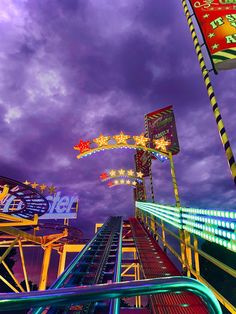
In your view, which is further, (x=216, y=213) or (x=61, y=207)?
(x=61, y=207)

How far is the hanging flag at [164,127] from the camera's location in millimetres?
10555

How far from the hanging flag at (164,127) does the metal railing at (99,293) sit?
8850mm

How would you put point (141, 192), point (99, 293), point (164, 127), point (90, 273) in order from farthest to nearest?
point (141, 192) < point (164, 127) < point (90, 273) < point (99, 293)

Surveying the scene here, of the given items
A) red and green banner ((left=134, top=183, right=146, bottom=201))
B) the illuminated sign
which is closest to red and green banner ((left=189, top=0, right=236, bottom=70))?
red and green banner ((left=134, top=183, right=146, bottom=201))

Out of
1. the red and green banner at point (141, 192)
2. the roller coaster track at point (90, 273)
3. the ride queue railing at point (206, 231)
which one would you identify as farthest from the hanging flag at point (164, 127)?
the red and green banner at point (141, 192)

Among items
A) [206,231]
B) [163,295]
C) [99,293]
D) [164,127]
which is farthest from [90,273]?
[164,127]

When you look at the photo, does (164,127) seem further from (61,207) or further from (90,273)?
(61,207)

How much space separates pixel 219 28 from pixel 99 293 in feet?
19.7

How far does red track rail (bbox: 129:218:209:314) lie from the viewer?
3884 mm

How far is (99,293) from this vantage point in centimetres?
164

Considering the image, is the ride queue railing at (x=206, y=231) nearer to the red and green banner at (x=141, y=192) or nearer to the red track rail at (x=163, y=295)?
the red track rail at (x=163, y=295)

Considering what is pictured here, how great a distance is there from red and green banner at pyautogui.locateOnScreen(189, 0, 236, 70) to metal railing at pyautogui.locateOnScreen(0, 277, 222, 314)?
4.70 meters

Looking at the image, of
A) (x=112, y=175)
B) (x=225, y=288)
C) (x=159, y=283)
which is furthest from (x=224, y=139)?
(x=225, y=288)

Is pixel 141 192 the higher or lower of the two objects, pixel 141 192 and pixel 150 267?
the higher
